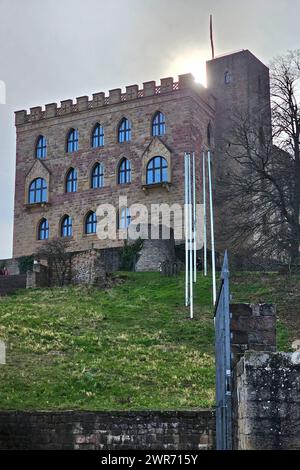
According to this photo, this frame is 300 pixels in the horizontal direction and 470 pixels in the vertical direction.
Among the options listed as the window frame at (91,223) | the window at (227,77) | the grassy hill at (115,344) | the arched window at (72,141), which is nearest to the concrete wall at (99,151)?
the window frame at (91,223)

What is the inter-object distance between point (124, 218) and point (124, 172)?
3.43 m

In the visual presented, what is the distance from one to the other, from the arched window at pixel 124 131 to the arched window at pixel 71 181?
4021 mm

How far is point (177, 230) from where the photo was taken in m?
44.7

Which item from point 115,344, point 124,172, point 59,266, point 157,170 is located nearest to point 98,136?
point 124,172

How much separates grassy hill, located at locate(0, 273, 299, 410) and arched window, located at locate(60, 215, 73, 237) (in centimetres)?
1399

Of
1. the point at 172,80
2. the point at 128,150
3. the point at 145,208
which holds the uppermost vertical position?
the point at 172,80

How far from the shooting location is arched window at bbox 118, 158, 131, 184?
48406 mm

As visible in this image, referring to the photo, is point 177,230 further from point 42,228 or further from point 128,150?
point 42,228

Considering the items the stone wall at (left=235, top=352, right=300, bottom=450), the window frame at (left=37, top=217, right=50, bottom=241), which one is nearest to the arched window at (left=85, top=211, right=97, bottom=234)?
the window frame at (left=37, top=217, right=50, bottom=241)

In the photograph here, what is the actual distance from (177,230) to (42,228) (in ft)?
35.2

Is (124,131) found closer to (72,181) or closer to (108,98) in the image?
(108,98)

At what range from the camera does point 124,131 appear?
49594mm
